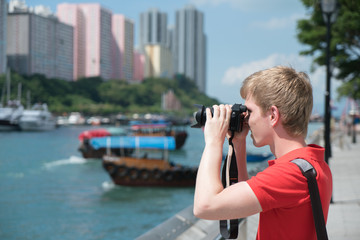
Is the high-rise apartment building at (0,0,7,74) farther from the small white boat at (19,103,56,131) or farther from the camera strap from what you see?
the camera strap

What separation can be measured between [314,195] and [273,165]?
153mm

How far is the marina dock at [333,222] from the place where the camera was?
318cm

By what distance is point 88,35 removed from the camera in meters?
131

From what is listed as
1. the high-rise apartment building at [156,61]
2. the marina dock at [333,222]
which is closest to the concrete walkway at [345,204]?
the marina dock at [333,222]

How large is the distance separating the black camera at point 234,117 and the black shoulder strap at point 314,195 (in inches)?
9.5

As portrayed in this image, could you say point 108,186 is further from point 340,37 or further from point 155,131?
point 155,131

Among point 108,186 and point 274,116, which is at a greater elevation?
point 274,116

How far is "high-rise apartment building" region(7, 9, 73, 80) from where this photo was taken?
258ft

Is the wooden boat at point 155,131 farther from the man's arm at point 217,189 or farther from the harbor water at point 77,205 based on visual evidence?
the man's arm at point 217,189

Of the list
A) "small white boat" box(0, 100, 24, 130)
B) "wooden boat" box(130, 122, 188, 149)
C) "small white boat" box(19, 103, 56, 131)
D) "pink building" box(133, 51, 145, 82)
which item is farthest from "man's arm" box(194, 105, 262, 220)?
"pink building" box(133, 51, 145, 82)

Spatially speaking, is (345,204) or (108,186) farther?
(108,186)

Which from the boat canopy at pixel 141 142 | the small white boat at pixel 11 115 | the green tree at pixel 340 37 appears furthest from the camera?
the small white boat at pixel 11 115

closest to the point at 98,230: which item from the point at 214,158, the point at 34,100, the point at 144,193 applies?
the point at 144,193

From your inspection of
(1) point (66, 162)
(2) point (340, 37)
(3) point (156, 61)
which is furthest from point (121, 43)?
(2) point (340, 37)
